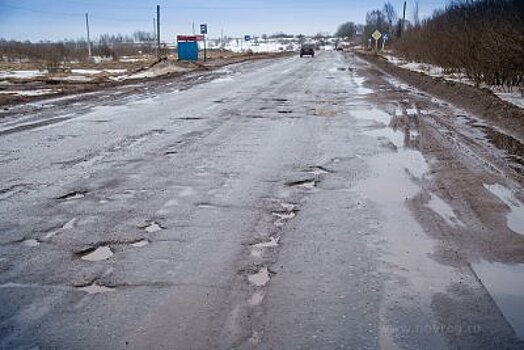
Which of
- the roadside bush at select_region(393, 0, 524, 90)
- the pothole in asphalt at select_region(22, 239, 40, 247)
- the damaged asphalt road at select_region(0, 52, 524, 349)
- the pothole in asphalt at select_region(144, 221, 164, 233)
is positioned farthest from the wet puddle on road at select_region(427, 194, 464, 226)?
the roadside bush at select_region(393, 0, 524, 90)

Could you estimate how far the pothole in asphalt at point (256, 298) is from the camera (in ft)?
11.1

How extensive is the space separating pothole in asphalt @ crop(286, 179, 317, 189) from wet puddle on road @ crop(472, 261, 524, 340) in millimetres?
2461

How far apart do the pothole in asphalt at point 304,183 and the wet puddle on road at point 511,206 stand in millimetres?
2011

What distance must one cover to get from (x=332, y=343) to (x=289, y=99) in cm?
1294

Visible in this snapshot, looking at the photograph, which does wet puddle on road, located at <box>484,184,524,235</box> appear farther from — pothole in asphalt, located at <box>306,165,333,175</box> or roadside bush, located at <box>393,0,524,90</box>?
roadside bush, located at <box>393,0,524,90</box>

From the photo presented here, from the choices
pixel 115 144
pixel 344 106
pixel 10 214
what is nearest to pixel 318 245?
pixel 10 214

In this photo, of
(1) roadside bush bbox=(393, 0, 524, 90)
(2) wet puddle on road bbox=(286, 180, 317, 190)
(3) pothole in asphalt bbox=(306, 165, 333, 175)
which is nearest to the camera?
(2) wet puddle on road bbox=(286, 180, 317, 190)

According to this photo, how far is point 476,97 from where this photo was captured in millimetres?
14492

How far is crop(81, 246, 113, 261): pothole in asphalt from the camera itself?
4.09 metres

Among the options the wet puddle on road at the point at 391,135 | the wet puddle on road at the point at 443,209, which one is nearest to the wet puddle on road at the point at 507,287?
the wet puddle on road at the point at 443,209

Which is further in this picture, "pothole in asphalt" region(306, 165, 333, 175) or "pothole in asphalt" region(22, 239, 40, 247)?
"pothole in asphalt" region(306, 165, 333, 175)

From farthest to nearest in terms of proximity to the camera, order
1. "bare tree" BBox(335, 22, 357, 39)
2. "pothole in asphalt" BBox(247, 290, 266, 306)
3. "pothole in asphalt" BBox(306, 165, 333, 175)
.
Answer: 1. "bare tree" BBox(335, 22, 357, 39)
2. "pothole in asphalt" BBox(306, 165, 333, 175)
3. "pothole in asphalt" BBox(247, 290, 266, 306)

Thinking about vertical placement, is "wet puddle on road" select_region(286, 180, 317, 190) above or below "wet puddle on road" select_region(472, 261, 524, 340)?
above

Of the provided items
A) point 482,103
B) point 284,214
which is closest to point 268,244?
point 284,214
